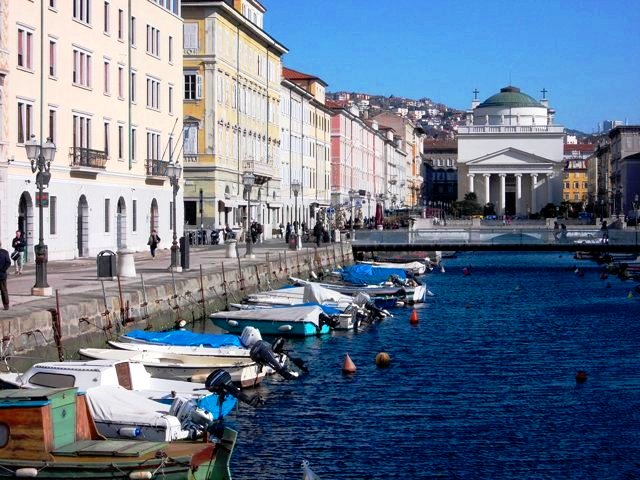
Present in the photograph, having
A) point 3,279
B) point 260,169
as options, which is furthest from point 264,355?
point 260,169

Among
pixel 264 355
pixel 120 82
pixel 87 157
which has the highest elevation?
pixel 120 82

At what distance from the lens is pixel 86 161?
55562 millimetres

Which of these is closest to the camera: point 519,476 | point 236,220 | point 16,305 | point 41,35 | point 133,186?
point 519,476

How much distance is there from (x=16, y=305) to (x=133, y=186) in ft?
109

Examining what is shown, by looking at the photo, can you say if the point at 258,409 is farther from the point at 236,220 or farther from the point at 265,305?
the point at 236,220

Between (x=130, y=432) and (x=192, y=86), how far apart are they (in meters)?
60.0

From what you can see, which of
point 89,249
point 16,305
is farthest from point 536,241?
point 16,305

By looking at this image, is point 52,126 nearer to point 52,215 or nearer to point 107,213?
point 52,215

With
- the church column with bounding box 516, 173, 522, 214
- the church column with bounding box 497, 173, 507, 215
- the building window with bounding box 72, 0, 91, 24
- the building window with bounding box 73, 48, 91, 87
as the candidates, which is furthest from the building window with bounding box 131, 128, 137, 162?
the church column with bounding box 516, 173, 522, 214

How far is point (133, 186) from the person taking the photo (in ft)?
209

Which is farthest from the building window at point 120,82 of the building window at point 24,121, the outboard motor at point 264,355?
the outboard motor at point 264,355

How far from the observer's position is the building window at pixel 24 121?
158ft

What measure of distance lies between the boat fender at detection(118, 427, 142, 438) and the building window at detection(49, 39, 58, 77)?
33798 mm

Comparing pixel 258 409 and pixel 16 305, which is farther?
pixel 16 305
